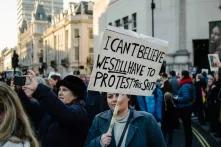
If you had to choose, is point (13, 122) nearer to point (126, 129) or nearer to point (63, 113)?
point (126, 129)

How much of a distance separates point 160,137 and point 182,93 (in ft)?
24.0

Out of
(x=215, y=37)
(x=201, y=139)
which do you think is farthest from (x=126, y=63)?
(x=215, y=37)

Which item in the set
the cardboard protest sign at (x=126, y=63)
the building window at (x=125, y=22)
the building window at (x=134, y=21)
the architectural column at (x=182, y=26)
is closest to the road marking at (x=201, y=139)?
the cardboard protest sign at (x=126, y=63)

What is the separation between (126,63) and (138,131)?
0.60m

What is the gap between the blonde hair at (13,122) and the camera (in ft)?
9.55

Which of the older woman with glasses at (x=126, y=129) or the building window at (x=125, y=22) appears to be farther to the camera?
the building window at (x=125, y=22)

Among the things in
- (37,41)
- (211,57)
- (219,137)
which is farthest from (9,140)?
(37,41)

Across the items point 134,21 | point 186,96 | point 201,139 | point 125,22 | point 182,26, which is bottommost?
point 201,139

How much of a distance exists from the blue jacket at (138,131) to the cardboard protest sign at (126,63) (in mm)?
260

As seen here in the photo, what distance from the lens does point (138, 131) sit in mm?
4348

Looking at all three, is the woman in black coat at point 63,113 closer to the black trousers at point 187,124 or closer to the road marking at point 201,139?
the black trousers at point 187,124

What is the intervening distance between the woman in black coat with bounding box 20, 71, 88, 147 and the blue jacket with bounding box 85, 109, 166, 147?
34 centimetres

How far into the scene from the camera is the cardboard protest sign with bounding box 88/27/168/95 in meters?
4.36

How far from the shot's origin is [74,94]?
17.2 feet
